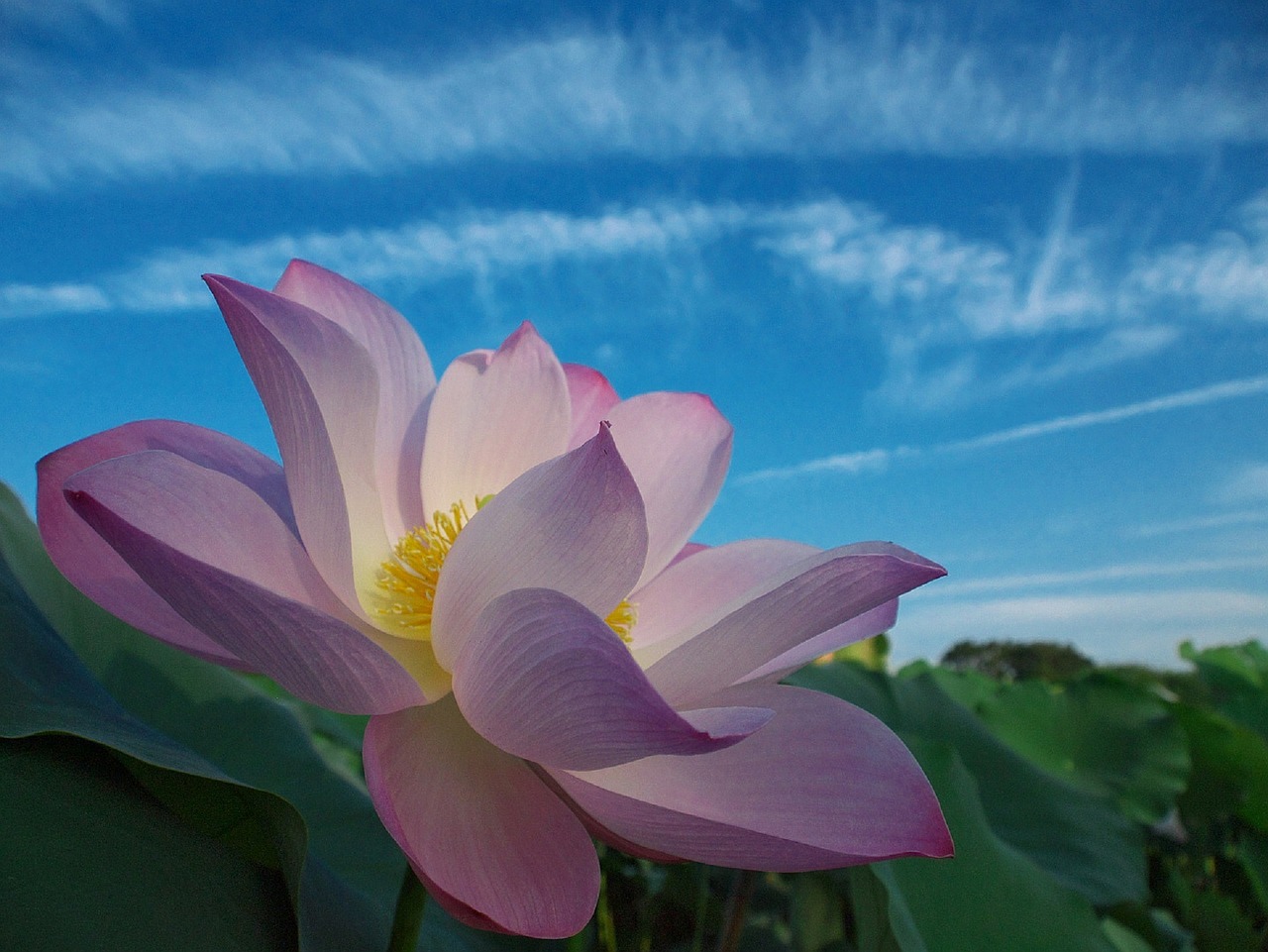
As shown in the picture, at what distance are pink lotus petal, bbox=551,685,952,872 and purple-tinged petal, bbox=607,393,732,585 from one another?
0.60 ft

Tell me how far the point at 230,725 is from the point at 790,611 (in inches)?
17.7

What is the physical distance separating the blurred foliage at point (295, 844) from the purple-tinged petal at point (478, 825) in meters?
0.05

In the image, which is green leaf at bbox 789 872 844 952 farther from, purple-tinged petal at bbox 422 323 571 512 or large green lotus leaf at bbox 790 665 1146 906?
purple-tinged petal at bbox 422 323 571 512

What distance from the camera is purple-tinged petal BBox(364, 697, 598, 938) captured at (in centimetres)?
42

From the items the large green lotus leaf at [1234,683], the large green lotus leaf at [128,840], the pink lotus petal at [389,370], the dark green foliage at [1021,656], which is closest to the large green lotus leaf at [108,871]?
the large green lotus leaf at [128,840]

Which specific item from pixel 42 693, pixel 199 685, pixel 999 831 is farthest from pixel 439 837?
pixel 999 831

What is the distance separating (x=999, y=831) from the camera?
1.11 m

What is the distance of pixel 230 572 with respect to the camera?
416mm

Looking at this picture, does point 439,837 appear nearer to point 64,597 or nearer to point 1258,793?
point 64,597

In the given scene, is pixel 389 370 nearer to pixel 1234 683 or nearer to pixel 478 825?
pixel 478 825

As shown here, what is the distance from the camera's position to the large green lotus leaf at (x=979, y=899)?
0.70 metres

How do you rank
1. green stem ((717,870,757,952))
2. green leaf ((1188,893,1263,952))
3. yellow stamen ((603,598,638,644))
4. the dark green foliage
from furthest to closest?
the dark green foliage → green leaf ((1188,893,1263,952)) → green stem ((717,870,757,952)) → yellow stamen ((603,598,638,644))

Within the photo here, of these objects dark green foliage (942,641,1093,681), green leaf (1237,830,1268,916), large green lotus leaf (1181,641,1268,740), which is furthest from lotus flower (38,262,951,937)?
dark green foliage (942,641,1093,681)

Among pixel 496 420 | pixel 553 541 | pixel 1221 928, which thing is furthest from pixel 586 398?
pixel 1221 928
